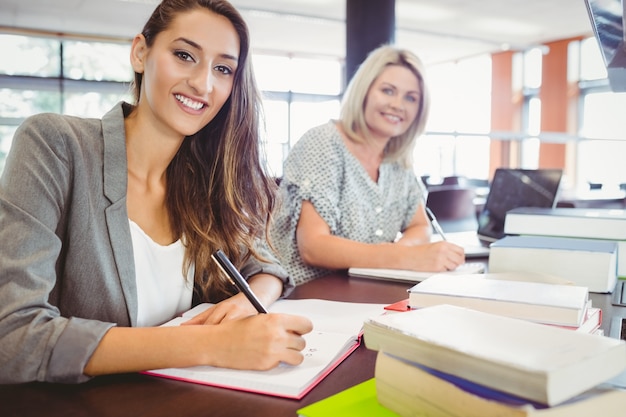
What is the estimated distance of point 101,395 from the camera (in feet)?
2.35

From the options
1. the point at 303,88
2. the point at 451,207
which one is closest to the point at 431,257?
the point at 451,207

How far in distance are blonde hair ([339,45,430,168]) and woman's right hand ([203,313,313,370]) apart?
129 centimetres

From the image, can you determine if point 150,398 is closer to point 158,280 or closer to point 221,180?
point 158,280

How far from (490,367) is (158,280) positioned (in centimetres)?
89

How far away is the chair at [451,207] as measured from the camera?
3268mm

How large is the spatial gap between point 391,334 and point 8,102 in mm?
8949

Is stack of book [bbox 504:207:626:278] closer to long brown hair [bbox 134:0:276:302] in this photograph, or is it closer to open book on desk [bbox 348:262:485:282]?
open book on desk [bbox 348:262:485:282]

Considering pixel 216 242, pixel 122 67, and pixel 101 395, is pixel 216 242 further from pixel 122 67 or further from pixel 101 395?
pixel 122 67

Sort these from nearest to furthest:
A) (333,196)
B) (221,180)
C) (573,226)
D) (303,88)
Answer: (221,180)
(573,226)
(333,196)
(303,88)

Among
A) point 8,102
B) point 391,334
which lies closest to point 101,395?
point 391,334

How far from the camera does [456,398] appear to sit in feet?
1.71

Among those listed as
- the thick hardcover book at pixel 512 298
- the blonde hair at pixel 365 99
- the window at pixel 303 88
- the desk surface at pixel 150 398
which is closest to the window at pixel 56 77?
the window at pixel 303 88

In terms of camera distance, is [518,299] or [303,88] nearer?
[518,299]

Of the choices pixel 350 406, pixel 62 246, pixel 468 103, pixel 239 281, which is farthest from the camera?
pixel 468 103
